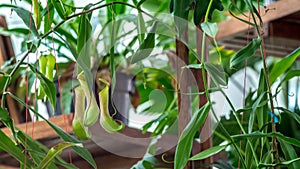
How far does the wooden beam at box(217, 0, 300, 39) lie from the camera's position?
3.59 ft

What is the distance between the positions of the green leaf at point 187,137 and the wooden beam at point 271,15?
371mm

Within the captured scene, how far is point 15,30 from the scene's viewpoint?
1325 millimetres

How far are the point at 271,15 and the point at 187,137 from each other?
1.97 feet

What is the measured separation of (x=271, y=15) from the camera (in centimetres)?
116

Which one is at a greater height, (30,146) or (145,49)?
(145,49)

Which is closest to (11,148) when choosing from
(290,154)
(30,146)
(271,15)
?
(30,146)

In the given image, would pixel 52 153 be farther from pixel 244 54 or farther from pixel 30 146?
pixel 244 54

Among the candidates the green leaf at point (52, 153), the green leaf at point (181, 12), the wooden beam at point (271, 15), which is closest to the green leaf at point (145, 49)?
the green leaf at point (181, 12)

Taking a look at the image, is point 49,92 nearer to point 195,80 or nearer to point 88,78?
point 88,78

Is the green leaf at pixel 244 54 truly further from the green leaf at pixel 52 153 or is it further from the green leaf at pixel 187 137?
the green leaf at pixel 52 153

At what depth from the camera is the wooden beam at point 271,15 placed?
1.09 m

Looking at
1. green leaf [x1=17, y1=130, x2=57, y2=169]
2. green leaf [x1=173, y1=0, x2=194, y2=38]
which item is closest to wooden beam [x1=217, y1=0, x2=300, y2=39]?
green leaf [x1=173, y1=0, x2=194, y2=38]

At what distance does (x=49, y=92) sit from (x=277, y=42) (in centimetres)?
79

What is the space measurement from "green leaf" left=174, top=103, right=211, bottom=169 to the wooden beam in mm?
371
